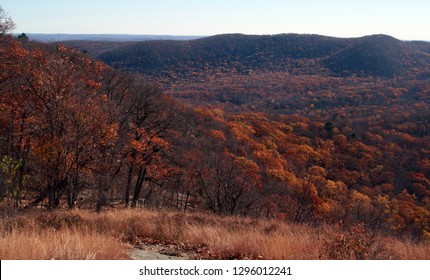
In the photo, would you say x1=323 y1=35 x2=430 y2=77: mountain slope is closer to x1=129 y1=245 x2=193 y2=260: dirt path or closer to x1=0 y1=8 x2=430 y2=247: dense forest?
x1=0 y1=8 x2=430 y2=247: dense forest

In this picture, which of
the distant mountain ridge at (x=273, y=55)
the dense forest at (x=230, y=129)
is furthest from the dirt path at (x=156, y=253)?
the distant mountain ridge at (x=273, y=55)

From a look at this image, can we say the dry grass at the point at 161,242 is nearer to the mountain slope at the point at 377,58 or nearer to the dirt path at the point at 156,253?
the dirt path at the point at 156,253

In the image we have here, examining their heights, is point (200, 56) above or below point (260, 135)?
above

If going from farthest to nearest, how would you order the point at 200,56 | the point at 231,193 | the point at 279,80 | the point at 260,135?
the point at 200,56 < the point at 279,80 < the point at 260,135 < the point at 231,193

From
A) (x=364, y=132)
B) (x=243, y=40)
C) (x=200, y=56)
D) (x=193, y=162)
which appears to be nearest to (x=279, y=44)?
(x=243, y=40)

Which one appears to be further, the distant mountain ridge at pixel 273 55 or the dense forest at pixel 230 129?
the distant mountain ridge at pixel 273 55

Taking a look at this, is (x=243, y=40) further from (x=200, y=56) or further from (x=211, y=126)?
(x=211, y=126)

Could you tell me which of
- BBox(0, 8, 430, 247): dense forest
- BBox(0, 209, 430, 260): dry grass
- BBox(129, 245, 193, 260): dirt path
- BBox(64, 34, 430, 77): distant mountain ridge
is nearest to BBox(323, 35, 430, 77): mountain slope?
BBox(64, 34, 430, 77): distant mountain ridge
